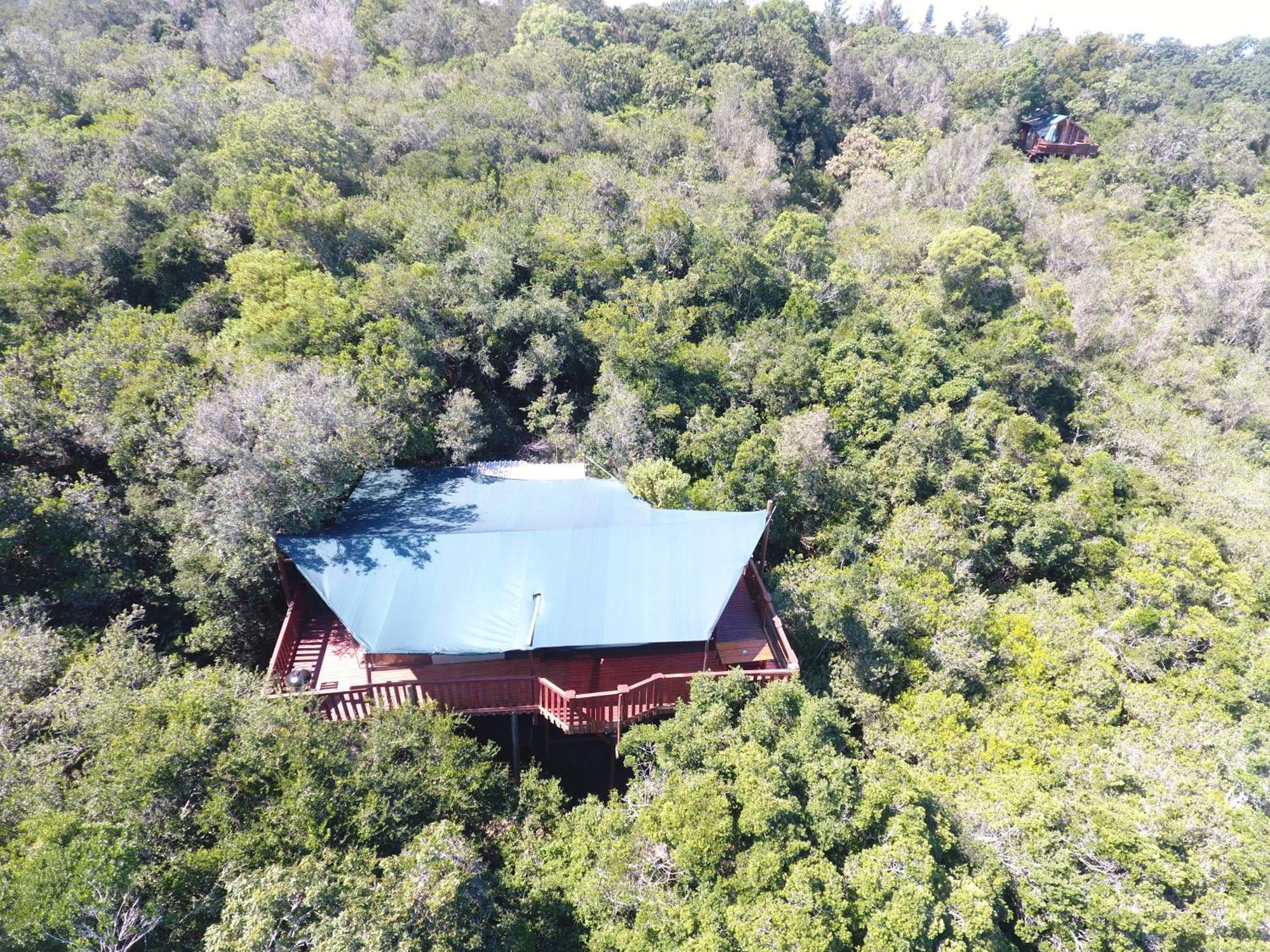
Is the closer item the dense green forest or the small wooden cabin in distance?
the dense green forest

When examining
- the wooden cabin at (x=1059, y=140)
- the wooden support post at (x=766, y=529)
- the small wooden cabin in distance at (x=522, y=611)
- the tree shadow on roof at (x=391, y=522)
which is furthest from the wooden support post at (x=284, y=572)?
the wooden cabin at (x=1059, y=140)

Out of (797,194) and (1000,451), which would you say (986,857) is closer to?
(1000,451)

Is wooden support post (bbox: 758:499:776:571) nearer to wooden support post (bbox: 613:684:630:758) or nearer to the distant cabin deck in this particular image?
the distant cabin deck

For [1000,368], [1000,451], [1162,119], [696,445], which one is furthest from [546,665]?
[1162,119]

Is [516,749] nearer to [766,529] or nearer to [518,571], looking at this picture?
[518,571]

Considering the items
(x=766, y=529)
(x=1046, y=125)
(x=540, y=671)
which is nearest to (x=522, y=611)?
(x=540, y=671)

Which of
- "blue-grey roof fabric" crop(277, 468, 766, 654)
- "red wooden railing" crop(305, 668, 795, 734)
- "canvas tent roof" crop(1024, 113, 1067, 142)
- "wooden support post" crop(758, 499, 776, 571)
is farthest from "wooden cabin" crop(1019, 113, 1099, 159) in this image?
"red wooden railing" crop(305, 668, 795, 734)

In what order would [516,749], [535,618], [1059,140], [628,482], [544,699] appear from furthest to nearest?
1. [1059,140]
2. [628,482]
3. [516,749]
4. [535,618]
5. [544,699]
